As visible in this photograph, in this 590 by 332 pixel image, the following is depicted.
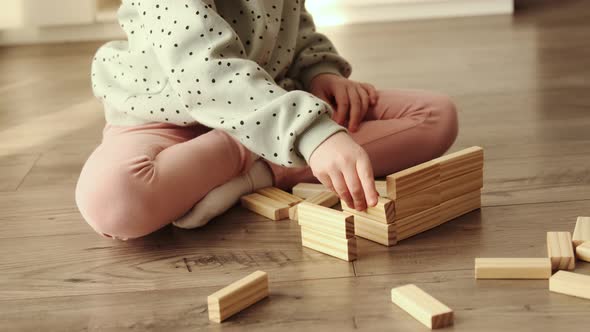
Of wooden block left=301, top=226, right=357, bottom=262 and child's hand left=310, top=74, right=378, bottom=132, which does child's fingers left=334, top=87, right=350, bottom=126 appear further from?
wooden block left=301, top=226, right=357, bottom=262

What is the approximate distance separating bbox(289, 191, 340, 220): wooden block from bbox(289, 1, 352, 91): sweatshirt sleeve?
248 millimetres

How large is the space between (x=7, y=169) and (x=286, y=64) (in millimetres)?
546

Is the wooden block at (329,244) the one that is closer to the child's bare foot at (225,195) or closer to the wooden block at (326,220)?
the wooden block at (326,220)

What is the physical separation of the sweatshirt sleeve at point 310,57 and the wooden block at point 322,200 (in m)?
0.25

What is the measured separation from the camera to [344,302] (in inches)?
35.1

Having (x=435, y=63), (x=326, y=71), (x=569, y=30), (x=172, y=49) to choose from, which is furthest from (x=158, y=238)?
(x=569, y=30)

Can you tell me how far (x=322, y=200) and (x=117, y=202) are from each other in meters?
0.28

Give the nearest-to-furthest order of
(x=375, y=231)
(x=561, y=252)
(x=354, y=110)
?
(x=561, y=252) → (x=375, y=231) → (x=354, y=110)

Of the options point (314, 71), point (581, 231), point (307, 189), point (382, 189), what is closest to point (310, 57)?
point (314, 71)

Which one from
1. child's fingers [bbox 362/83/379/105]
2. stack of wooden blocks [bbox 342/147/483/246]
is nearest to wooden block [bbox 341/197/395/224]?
stack of wooden blocks [bbox 342/147/483/246]

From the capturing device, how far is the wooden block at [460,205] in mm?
1085

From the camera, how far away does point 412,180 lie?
40.1 inches

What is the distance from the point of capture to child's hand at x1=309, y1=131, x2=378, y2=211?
0.94 m

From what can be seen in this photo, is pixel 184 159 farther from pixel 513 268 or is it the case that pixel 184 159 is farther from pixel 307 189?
pixel 513 268
